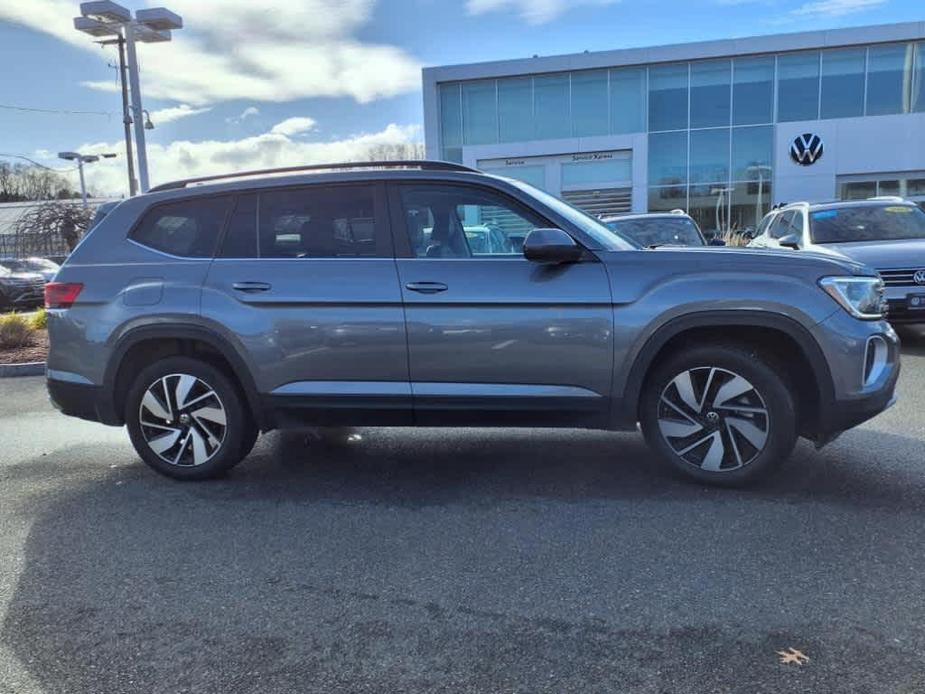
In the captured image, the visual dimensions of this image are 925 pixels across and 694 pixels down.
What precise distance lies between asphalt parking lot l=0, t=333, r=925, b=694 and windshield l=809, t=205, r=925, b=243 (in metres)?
5.17

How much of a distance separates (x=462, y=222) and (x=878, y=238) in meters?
7.26

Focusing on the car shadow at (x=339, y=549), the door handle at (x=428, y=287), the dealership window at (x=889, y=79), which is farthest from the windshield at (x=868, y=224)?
the dealership window at (x=889, y=79)

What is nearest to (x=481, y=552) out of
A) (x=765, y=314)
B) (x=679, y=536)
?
(x=679, y=536)

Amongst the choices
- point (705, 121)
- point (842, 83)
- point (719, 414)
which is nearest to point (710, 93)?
point (705, 121)

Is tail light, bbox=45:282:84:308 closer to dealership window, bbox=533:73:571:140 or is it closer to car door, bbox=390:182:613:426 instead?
car door, bbox=390:182:613:426

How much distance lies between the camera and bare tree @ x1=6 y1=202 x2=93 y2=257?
83.4ft

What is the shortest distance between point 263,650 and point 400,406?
5.88 feet

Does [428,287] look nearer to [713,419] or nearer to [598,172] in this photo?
[713,419]

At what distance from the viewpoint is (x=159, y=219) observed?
185 inches

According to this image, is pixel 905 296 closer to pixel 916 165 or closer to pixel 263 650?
pixel 263 650

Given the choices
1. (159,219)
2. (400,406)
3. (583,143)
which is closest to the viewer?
(400,406)

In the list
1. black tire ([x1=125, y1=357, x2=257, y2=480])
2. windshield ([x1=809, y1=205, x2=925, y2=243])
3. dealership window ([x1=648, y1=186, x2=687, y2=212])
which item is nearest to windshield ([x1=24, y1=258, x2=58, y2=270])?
black tire ([x1=125, y1=357, x2=257, y2=480])

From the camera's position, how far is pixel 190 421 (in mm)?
4613

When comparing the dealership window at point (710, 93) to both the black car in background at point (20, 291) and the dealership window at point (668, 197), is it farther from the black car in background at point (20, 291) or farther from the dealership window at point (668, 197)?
the black car in background at point (20, 291)
